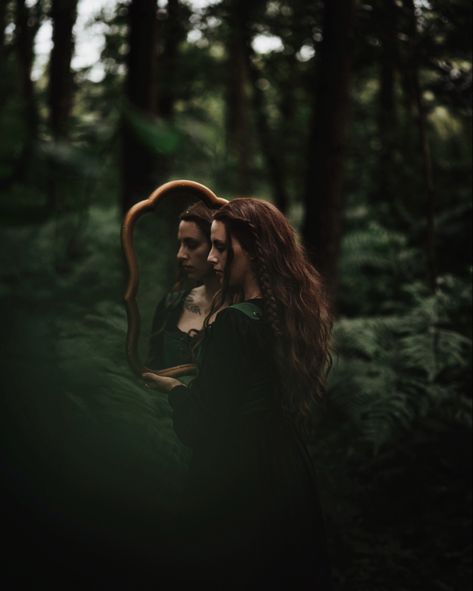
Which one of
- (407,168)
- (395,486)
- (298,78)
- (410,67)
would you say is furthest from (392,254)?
(298,78)

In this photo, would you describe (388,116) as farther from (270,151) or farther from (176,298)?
(176,298)

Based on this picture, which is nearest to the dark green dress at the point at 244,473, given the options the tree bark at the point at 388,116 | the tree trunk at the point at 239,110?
the tree bark at the point at 388,116

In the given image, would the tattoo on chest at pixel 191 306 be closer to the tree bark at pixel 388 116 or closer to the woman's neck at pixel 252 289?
the woman's neck at pixel 252 289

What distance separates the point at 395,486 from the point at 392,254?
12.9 ft

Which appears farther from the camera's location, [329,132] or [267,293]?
[329,132]

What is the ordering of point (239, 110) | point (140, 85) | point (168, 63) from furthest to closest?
1. point (239, 110)
2. point (168, 63)
3. point (140, 85)

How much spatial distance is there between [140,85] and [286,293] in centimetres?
502

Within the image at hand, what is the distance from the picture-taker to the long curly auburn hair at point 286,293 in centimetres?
177

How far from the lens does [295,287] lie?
190 cm

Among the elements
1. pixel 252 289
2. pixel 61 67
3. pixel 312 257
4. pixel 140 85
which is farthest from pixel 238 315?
pixel 61 67

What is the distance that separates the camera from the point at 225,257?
1.76m

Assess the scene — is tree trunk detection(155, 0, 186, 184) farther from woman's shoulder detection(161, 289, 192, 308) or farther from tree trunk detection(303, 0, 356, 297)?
woman's shoulder detection(161, 289, 192, 308)

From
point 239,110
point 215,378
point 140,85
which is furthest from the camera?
point 239,110

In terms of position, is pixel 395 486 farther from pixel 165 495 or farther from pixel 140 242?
pixel 140 242
